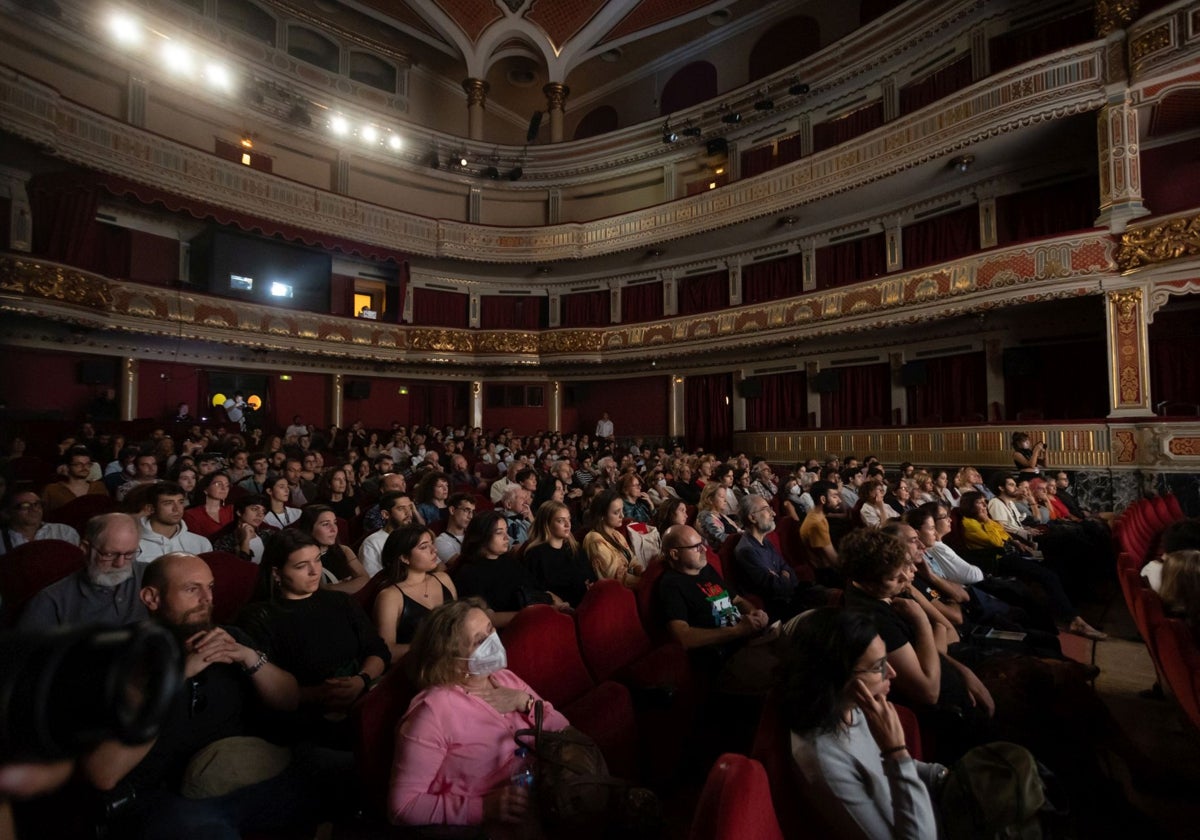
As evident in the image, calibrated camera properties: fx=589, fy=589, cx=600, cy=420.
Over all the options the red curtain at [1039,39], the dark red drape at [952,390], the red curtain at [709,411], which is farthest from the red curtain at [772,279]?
the red curtain at [1039,39]

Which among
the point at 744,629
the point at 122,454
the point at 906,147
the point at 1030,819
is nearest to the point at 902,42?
the point at 906,147

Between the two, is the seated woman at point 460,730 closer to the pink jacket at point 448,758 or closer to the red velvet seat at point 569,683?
the pink jacket at point 448,758

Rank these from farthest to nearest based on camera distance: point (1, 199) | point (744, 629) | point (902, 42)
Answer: point (902, 42), point (1, 199), point (744, 629)

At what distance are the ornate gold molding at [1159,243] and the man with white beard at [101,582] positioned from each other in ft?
33.3

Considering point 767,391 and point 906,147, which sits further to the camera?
point 767,391

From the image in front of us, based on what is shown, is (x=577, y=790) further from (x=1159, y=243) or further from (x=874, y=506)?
(x=1159, y=243)

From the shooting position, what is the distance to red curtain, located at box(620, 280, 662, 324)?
14766mm

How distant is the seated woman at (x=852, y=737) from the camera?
1.21 meters

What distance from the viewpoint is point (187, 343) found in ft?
36.1

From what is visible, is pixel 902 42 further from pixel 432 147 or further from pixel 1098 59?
pixel 432 147

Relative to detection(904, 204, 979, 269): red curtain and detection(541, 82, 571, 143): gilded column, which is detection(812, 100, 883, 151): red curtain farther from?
detection(541, 82, 571, 143): gilded column

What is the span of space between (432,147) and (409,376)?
230 inches

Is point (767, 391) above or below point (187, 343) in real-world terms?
below

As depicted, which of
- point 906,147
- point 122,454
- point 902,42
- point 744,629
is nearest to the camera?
point 744,629
